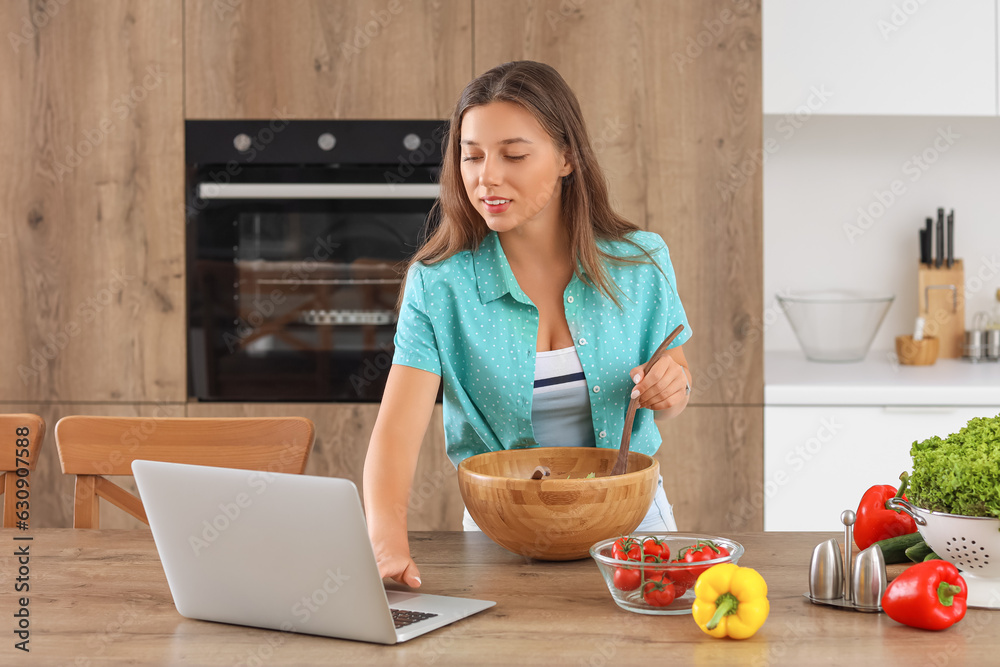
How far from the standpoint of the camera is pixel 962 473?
36.5 inches

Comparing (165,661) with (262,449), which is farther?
(262,449)

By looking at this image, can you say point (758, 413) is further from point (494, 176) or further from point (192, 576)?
point (192, 576)

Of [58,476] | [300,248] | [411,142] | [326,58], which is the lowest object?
[58,476]

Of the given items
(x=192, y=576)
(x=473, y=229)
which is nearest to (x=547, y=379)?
(x=473, y=229)

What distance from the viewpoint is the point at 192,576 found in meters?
0.96

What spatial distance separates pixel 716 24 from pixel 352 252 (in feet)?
3.69

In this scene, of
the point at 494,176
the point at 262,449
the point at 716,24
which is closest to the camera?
the point at 494,176

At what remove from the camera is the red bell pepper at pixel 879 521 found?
1.16m

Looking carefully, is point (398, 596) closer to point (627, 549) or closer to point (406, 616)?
point (406, 616)

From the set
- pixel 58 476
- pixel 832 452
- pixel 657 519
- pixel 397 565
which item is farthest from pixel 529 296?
pixel 58 476

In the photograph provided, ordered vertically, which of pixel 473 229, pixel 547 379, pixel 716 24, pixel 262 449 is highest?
pixel 716 24

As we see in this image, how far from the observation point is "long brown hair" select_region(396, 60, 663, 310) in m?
1.34

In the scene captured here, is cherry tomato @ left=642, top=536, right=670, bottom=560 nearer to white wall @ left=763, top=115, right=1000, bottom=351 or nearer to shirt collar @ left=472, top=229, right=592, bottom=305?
shirt collar @ left=472, top=229, right=592, bottom=305

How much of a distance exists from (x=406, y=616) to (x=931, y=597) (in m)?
0.53
